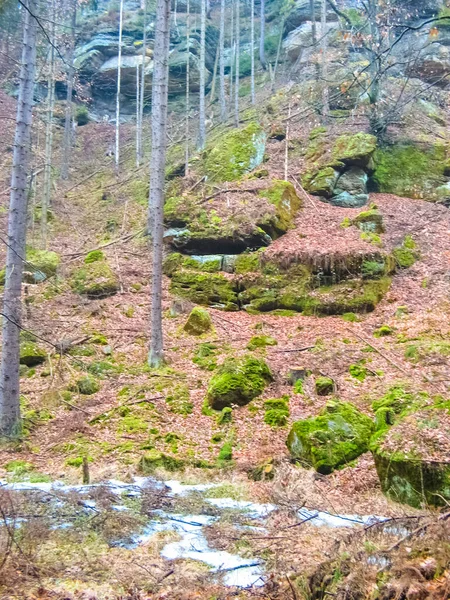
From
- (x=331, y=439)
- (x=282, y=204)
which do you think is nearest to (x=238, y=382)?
(x=331, y=439)

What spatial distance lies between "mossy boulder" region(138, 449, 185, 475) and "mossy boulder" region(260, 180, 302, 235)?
28.6ft

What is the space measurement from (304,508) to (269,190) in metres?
12.0

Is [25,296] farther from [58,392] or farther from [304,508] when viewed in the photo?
[304,508]

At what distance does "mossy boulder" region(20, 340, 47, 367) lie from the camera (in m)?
10.5

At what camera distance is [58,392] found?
921 cm

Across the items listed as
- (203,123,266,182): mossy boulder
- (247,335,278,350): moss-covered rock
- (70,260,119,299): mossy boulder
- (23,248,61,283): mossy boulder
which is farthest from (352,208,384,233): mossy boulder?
(23,248,61,283): mossy boulder

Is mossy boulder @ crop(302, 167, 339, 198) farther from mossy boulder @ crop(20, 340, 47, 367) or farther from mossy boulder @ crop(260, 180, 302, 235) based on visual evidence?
mossy boulder @ crop(20, 340, 47, 367)

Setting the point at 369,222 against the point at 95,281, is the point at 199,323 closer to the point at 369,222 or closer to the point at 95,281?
the point at 95,281

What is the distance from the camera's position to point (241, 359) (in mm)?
9516

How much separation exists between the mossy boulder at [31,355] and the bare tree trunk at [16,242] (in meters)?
2.41

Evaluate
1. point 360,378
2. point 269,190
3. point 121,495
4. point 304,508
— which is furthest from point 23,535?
point 269,190

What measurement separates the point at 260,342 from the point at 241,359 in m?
1.43

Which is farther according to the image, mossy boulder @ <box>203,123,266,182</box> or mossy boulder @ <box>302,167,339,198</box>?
mossy boulder @ <box>203,123,266,182</box>

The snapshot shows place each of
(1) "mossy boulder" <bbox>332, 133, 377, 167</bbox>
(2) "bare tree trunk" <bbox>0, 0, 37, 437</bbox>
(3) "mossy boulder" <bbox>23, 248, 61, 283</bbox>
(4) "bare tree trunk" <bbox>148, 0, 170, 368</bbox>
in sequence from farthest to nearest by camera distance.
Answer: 1. (1) "mossy boulder" <bbox>332, 133, 377, 167</bbox>
2. (3) "mossy boulder" <bbox>23, 248, 61, 283</bbox>
3. (4) "bare tree trunk" <bbox>148, 0, 170, 368</bbox>
4. (2) "bare tree trunk" <bbox>0, 0, 37, 437</bbox>
